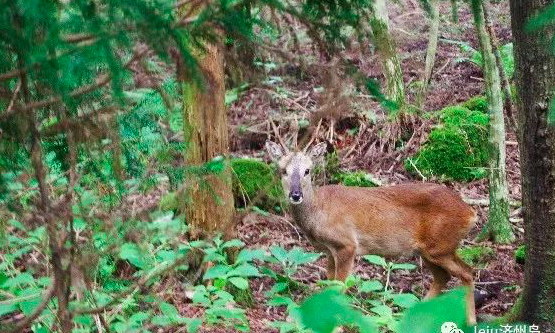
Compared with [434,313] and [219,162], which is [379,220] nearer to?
[219,162]

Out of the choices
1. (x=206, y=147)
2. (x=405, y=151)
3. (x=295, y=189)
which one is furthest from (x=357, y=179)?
(x=206, y=147)

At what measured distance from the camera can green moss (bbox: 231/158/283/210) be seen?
9555 mm

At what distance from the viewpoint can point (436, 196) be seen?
8180 millimetres

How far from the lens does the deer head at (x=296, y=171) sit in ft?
25.4

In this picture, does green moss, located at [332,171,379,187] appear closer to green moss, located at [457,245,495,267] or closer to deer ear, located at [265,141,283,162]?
green moss, located at [457,245,495,267]

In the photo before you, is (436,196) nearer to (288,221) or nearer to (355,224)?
(355,224)

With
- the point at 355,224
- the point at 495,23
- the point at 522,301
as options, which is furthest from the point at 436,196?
the point at 495,23

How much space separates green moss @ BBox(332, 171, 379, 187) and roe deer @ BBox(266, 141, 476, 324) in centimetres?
168

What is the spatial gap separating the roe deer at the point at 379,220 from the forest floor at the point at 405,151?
1.11ft

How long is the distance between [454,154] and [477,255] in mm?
2468

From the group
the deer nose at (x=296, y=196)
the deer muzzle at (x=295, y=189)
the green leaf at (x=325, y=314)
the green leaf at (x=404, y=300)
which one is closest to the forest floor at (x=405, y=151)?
the deer muzzle at (x=295, y=189)

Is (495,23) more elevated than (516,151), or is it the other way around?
(495,23)

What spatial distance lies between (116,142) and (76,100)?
0.97 feet

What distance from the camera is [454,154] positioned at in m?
10.7
